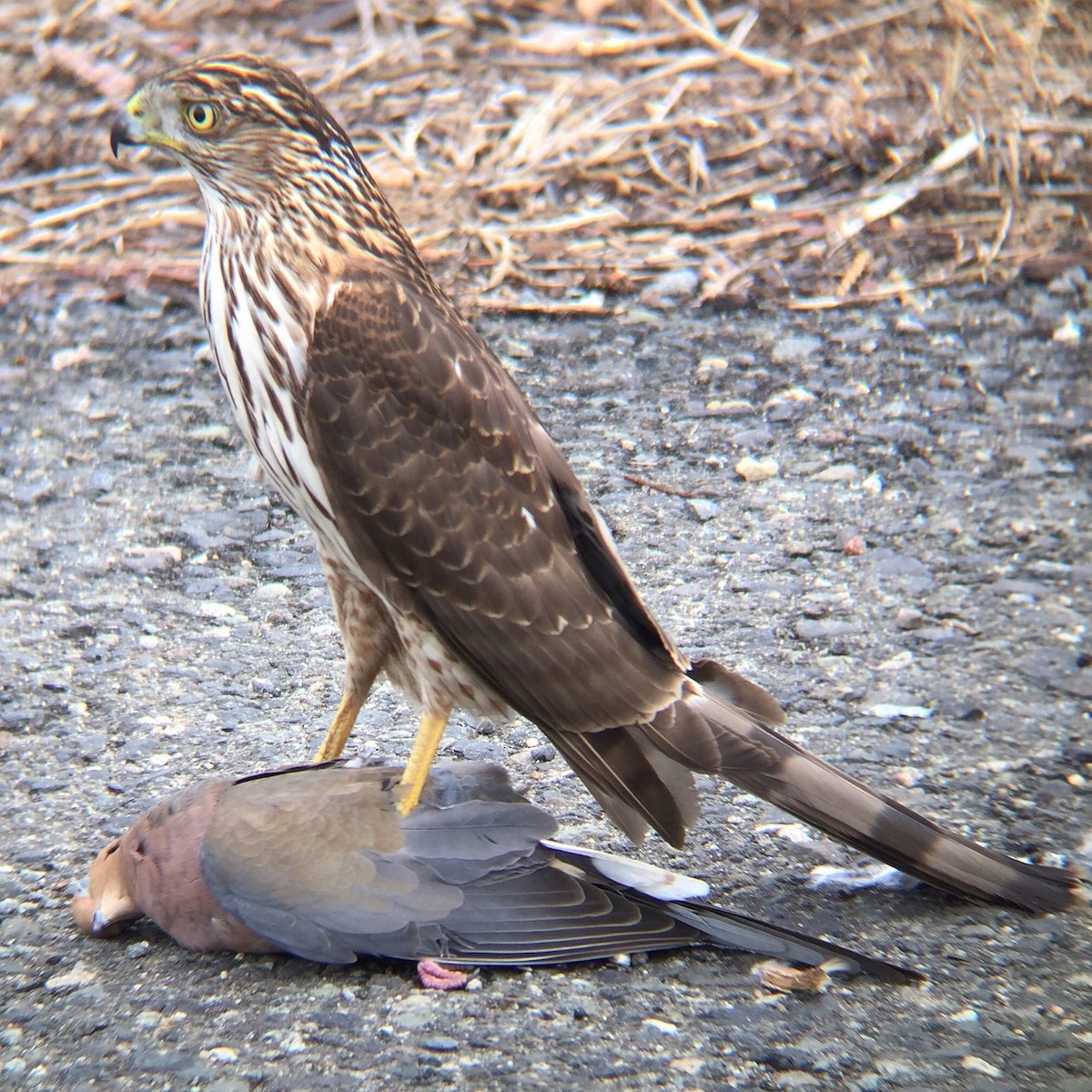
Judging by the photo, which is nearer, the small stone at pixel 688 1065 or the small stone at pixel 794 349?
the small stone at pixel 688 1065

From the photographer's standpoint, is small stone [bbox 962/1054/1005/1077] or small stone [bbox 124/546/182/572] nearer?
small stone [bbox 962/1054/1005/1077]

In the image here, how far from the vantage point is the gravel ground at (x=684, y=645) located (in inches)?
106

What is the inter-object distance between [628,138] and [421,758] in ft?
13.2

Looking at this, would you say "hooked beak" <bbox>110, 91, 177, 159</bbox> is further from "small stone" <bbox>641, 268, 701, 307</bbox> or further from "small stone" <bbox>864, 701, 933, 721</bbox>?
"small stone" <bbox>641, 268, 701, 307</bbox>

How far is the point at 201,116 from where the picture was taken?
334cm

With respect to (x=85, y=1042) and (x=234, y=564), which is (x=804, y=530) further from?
(x=85, y=1042)

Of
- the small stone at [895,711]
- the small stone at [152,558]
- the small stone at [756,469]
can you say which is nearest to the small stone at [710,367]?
the small stone at [756,469]

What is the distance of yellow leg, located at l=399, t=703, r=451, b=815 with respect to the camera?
10.1ft

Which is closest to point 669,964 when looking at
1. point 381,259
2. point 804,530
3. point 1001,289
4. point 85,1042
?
point 85,1042

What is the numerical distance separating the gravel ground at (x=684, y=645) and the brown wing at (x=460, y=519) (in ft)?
1.70

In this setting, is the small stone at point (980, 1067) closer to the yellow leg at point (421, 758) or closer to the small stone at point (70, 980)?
the yellow leg at point (421, 758)

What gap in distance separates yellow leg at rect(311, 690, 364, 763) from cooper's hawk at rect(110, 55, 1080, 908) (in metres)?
0.29

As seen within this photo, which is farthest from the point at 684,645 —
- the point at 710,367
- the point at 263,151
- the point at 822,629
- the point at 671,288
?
the point at 671,288

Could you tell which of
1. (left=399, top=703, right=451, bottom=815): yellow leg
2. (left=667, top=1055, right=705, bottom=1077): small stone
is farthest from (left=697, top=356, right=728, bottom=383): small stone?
(left=667, top=1055, right=705, bottom=1077): small stone
